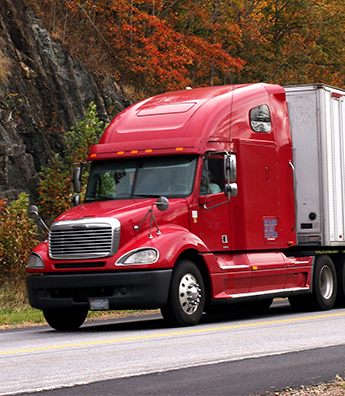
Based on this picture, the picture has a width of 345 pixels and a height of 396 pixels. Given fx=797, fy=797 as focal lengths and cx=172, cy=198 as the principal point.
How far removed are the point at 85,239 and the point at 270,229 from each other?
13.1ft

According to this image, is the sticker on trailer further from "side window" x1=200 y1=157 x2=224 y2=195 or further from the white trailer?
"side window" x1=200 y1=157 x2=224 y2=195

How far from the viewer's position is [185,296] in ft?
38.4

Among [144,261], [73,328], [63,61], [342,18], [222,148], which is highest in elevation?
[342,18]

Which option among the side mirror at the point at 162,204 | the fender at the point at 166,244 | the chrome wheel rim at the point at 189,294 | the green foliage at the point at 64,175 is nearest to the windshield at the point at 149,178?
the fender at the point at 166,244

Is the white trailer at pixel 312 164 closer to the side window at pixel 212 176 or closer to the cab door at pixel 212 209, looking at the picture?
the cab door at pixel 212 209

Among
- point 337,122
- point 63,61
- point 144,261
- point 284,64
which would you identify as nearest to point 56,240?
point 144,261

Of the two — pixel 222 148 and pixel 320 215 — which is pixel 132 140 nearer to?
pixel 222 148

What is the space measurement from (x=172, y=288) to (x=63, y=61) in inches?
600

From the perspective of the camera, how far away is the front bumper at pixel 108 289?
11.2 metres

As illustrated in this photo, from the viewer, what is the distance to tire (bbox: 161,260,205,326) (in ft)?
37.6

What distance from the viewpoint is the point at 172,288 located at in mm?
11453

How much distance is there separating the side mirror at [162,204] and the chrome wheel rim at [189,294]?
1.13 m

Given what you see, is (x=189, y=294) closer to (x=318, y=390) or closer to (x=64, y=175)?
(x=318, y=390)

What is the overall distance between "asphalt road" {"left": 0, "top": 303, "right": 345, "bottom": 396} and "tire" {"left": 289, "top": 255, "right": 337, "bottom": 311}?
2.95 metres
